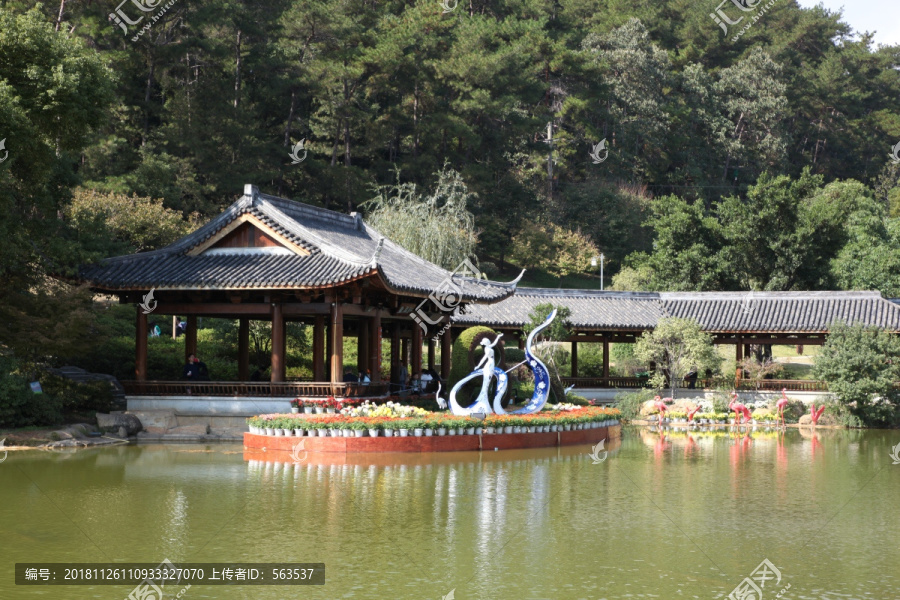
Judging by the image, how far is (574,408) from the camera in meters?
24.3

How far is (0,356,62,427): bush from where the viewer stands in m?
20.2

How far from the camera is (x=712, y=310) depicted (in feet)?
111

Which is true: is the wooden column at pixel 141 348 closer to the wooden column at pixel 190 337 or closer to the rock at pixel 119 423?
the rock at pixel 119 423

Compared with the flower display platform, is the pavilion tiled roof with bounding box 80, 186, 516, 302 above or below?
above

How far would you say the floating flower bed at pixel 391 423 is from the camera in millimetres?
19344

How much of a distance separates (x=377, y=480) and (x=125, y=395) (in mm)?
10007

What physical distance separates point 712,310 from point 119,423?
20254 mm

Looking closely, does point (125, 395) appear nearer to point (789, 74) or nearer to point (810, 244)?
point (810, 244)

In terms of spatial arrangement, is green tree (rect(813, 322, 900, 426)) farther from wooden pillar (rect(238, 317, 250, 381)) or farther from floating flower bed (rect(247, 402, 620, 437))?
wooden pillar (rect(238, 317, 250, 381))

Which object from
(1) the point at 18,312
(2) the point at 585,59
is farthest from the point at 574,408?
(2) the point at 585,59

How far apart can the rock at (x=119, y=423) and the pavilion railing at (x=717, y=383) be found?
14382mm

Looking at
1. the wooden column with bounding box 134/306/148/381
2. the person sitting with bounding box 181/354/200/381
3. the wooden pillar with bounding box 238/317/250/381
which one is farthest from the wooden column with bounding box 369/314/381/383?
the wooden column with bounding box 134/306/148/381

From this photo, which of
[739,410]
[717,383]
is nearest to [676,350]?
[717,383]

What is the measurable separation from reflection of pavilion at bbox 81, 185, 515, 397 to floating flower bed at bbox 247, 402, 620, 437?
255 centimetres
